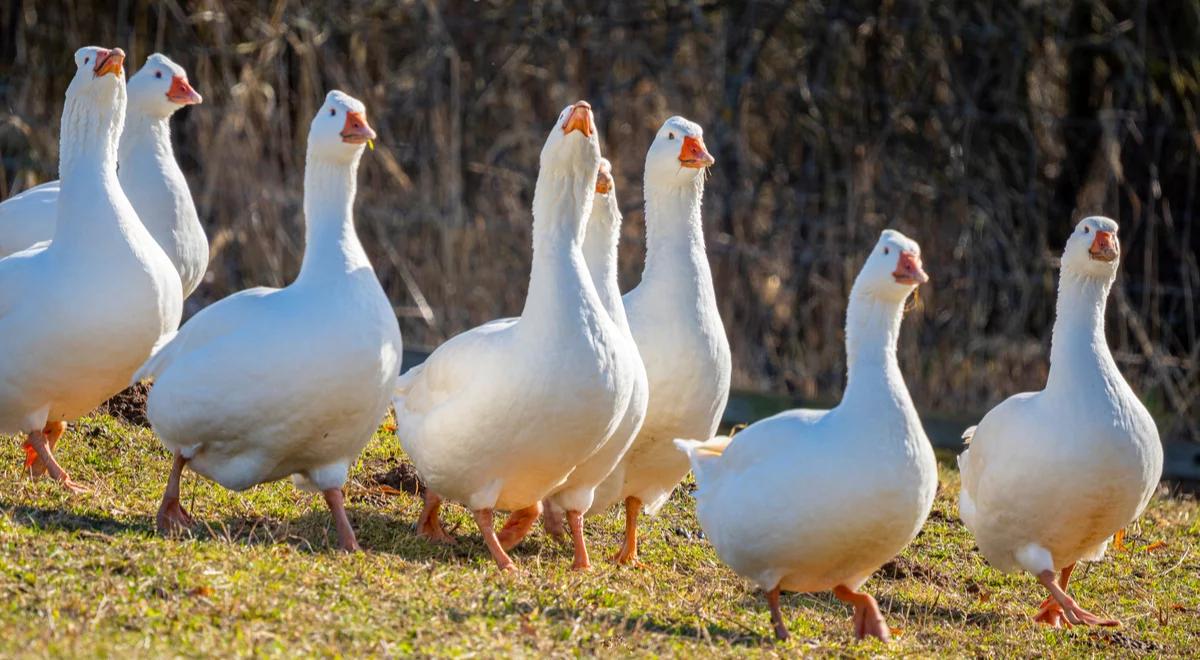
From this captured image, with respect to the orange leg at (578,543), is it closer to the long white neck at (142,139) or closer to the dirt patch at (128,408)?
the dirt patch at (128,408)

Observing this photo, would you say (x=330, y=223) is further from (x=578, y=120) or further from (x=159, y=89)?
(x=159, y=89)

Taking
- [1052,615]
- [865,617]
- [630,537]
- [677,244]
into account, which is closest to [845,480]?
[865,617]

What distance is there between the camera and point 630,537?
22.9ft

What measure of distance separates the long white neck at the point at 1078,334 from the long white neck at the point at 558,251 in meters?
2.12

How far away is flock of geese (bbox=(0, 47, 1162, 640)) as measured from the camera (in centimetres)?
571

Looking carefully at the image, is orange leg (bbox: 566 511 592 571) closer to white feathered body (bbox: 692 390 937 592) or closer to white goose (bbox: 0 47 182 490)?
white feathered body (bbox: 692 390 937 592)

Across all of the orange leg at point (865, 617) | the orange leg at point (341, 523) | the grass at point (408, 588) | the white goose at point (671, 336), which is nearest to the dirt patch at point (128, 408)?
the grass at point (408, 588)

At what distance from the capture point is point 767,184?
13.5 meters

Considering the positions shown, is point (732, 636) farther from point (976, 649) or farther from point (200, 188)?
point (200, 188)

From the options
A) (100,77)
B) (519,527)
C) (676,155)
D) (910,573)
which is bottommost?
(910,573)

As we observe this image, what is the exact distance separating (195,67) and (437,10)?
2.13m

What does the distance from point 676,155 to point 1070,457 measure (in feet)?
7.20

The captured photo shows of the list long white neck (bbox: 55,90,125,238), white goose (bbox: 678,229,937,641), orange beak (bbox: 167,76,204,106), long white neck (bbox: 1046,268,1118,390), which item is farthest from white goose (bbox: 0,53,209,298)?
long white neck (bbox: 1046,268,1118,390)

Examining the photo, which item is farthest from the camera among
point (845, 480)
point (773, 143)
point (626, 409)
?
point (773, 143)
